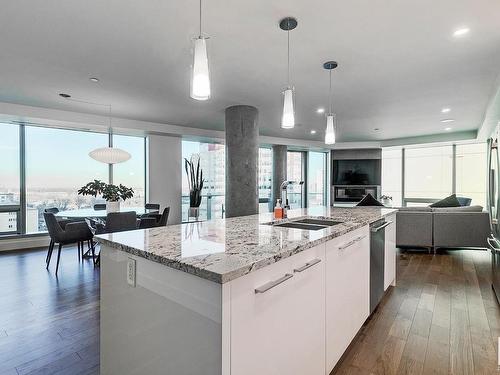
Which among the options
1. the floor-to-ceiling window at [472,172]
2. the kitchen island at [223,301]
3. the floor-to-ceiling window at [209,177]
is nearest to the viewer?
the kitchen island at [223,301]

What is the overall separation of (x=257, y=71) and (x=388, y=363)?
10.2 feet

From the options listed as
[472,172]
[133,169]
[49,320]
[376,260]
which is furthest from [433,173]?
[49,320]

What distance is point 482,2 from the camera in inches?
82.0

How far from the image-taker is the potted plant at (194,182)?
6840 millimetres

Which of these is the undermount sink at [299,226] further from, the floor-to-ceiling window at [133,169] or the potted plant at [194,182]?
the floor-to-ceiling window at [133,169]

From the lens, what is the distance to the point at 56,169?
558cm

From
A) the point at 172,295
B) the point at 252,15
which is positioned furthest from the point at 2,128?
the point at 172,295

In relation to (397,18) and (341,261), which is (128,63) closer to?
(397,18)

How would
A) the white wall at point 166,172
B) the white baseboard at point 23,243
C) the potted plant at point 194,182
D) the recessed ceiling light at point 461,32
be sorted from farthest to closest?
the potted plant at point 194,182, the white wall at point 166,172, the white baseboard at point 23,243, the recessed ceiling light at point 461,32

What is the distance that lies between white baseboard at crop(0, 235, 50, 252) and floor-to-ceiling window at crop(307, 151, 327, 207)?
722 centimetres

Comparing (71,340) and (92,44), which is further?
(92,44)

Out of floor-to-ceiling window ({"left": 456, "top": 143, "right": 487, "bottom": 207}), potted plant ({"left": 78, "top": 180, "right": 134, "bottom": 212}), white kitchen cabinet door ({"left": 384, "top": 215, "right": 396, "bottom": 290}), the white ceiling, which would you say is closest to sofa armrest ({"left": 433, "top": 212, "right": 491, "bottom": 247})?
the white ceiling

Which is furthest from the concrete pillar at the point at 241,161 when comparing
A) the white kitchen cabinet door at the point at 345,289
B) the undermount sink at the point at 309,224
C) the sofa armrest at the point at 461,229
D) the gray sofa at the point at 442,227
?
the sofa armrest at the point at 461,229

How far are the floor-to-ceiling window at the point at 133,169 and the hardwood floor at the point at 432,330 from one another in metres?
5.48
